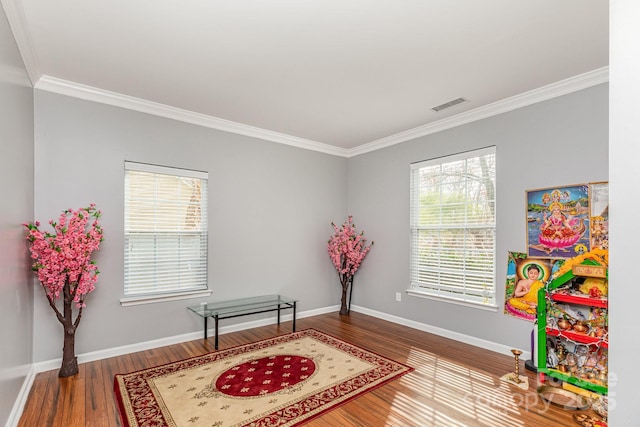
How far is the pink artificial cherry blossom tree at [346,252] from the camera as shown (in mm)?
5098

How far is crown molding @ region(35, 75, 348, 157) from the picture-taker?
10.4ft

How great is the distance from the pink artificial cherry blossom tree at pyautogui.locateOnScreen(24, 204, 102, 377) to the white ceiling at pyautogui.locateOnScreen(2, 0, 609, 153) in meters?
1.35

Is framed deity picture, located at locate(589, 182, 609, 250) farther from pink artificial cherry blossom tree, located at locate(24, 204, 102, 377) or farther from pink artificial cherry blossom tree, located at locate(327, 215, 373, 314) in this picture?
pink artificial cherry blossom tree, located at locate(24, 204, 102, 377)

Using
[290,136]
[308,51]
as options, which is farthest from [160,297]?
[308,51]

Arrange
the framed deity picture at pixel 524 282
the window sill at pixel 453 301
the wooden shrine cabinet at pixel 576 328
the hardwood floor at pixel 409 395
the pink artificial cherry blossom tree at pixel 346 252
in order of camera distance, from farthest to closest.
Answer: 1. the pink artificial cherry blossom tree at pixel 346 252
2. the window sill at pixel 453 301
3. the framed deity picture at pixel 524 282
4. the wooden shrine cabinet at pixel 576 328
5. the hardwood floor at pixel 409 395

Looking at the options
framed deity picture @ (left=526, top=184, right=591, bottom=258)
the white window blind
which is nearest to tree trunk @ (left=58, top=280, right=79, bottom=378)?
the white window blind

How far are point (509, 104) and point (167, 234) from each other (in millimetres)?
4110

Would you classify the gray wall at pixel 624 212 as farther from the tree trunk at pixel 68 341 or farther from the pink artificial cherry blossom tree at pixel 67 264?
the tree trunk at pixel 68 341

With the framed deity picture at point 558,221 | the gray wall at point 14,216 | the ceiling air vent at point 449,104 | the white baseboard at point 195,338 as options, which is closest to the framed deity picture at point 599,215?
the framed deity picture at point 558,221

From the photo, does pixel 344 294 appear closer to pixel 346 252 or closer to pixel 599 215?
pixel 346 252

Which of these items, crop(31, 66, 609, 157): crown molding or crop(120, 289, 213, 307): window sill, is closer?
crop(31, 66, 609, 157): crown molding

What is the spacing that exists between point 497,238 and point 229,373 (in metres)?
3.13

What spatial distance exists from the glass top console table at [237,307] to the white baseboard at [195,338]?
0.32 meters

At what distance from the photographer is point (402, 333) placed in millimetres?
4250
